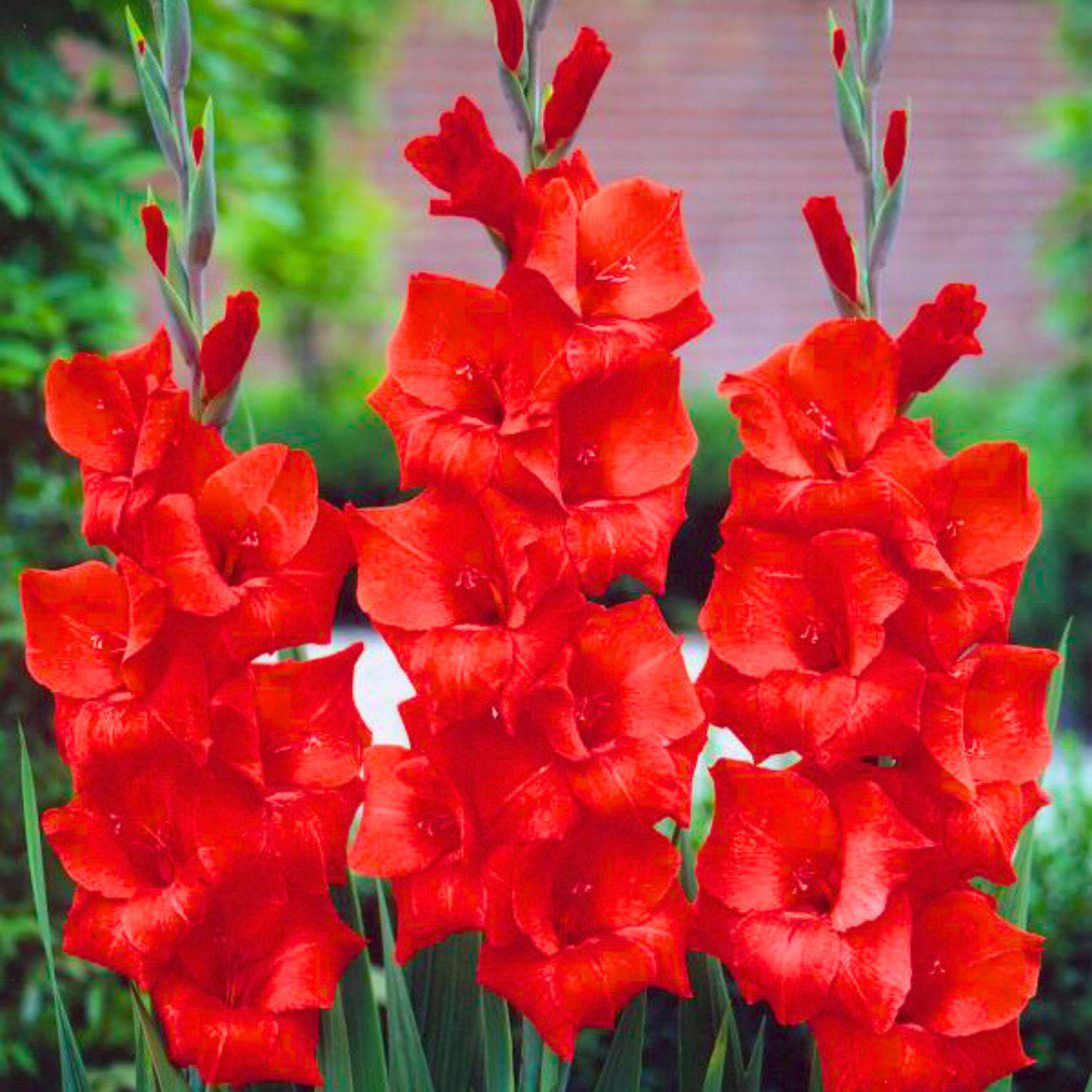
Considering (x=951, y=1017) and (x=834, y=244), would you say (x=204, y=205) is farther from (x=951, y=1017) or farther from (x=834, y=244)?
(x=951, y=1017)

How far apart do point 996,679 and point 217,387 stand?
0.58m

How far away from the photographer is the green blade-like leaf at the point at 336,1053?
126 centimetres

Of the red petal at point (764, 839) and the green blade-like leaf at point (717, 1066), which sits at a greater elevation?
the red petal at point (764, 839)

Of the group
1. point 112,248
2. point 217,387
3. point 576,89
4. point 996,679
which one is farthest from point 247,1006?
point 112,248

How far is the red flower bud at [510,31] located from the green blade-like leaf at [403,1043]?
643mm

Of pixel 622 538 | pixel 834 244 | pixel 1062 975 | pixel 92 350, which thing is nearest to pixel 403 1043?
pixel 622 538

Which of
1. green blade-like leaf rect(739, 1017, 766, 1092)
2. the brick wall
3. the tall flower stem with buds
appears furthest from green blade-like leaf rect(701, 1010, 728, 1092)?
the brick wall

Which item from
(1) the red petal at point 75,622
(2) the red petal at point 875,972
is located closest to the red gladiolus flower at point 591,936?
(2) the red petal at point 875,972

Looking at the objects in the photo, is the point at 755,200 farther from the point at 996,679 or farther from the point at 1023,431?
the point at 996,679

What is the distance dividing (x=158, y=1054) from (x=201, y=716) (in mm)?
248

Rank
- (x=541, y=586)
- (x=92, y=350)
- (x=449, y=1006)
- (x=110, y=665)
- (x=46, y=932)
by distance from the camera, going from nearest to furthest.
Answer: (x=541, y=586) < (x=110, y=665) < (x=46, y=932) < (x=449, y=1006) < (x=92, y=350)

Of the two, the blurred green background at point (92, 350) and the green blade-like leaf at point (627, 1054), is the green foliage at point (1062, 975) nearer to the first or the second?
the blurred green background at point (92, 350)

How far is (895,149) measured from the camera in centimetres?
117

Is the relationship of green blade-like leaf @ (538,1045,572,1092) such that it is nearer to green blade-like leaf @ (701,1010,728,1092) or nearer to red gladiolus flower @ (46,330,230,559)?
green blade-like leaf @ (701,1010,728,1092)
